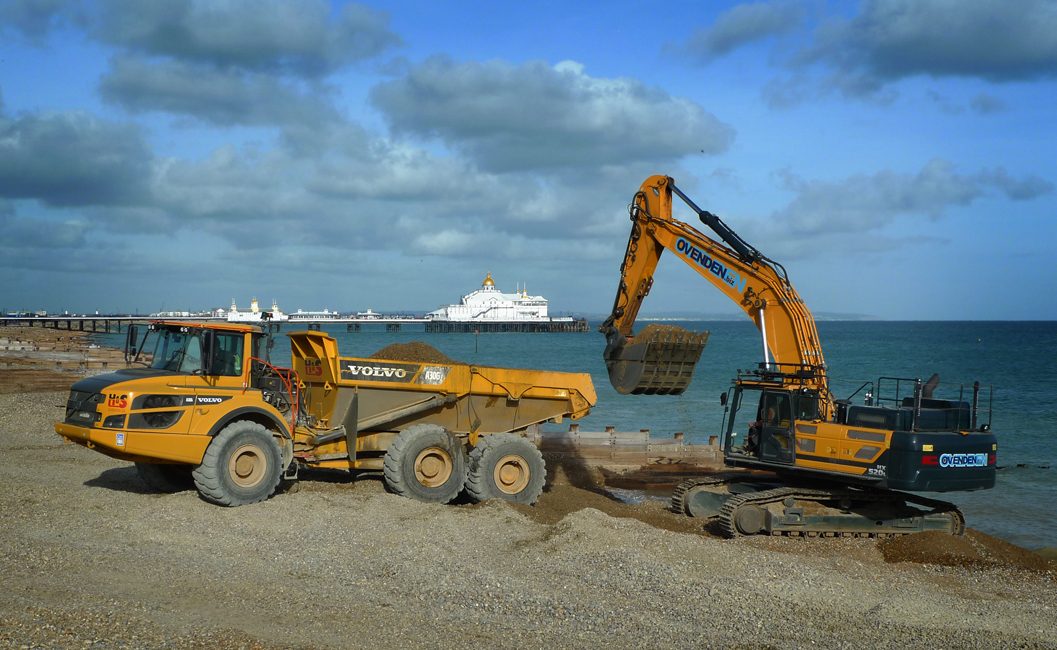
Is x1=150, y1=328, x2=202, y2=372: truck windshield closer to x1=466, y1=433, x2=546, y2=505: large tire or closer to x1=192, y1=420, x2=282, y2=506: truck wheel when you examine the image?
x1=192, y1=420, x2=282, y2=506: truck wheel

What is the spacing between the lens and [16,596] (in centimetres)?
671

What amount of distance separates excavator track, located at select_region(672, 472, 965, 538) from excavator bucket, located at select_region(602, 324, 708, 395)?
2.06 meters

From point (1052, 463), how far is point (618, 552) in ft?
62.3

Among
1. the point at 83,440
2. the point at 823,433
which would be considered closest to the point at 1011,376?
the point at 823,433

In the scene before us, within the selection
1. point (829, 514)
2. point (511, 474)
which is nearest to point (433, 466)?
point (511, 474)

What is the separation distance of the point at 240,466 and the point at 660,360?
6505mm

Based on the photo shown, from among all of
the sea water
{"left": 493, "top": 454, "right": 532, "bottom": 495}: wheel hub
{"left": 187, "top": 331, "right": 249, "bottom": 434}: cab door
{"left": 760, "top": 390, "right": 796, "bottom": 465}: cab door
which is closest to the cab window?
{"left": 187, "top": 331, "right": 249, "bottom": 434}: cab door

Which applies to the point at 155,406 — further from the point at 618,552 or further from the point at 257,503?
the point at 618,552

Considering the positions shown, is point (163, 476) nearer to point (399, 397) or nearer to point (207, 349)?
point (207, 349)

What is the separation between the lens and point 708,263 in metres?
13.8

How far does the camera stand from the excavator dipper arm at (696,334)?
42.0 ft

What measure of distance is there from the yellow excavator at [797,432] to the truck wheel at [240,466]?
5723 millimetres

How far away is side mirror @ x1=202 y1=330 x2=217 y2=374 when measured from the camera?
10.9 m

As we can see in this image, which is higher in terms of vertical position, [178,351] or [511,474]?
[178,351]
